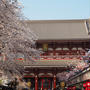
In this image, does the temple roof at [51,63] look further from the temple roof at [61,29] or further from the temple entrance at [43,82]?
the temple roof at [61,29]

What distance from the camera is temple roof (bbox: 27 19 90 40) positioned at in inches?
829

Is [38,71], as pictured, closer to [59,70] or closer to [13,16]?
[59,70]

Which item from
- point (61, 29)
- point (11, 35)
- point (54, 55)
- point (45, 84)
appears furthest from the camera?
point (61, 29)

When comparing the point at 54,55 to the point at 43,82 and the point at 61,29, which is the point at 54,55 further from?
the point at 61,29

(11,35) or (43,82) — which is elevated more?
(11,35)

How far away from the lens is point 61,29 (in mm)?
23828

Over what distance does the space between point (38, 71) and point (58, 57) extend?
8.96ft

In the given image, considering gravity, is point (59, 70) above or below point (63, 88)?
above

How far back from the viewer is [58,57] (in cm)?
1964

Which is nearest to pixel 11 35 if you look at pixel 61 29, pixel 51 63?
pixel 51 63

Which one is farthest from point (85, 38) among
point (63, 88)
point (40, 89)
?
point (40, 89)

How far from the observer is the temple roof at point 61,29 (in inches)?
829

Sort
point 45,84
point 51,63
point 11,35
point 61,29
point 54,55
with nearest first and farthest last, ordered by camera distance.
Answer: point 11,35 < point 51,63 < point 54,55 < point 45,84 < point 61,29

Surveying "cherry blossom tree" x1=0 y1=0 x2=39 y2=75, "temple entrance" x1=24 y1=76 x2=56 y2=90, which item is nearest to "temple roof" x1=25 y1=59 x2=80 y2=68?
"temple entrance" x1=24 y1=76 x2=56 y2=90
